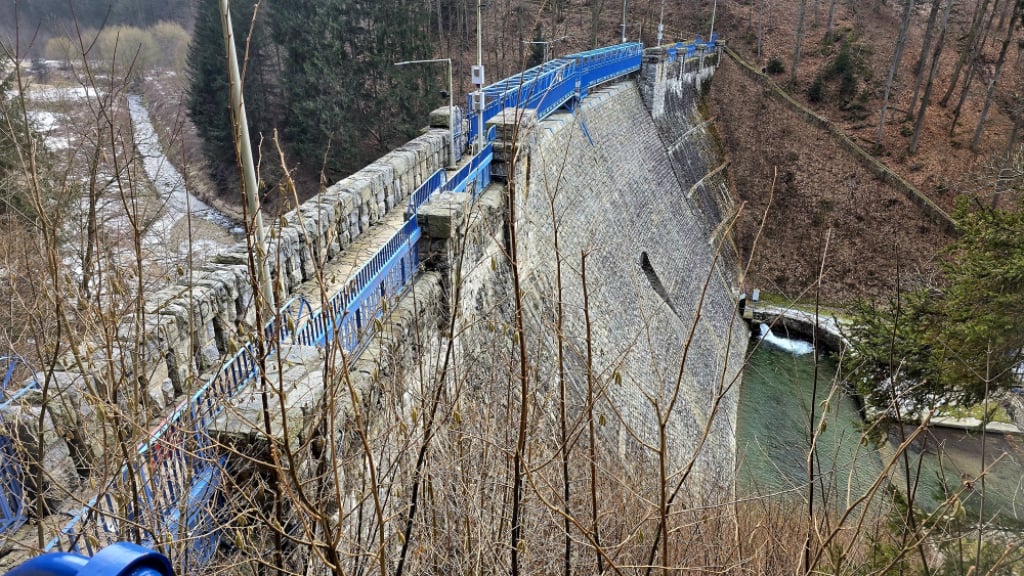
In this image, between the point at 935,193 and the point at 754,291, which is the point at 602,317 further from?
the point at 935,193

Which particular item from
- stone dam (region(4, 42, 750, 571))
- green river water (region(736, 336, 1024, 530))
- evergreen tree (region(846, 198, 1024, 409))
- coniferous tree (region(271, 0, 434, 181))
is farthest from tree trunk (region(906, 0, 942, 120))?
evergreen tree (region(846, 198, 1024, 409))

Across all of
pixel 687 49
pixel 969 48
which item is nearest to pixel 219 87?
pixel 687 49

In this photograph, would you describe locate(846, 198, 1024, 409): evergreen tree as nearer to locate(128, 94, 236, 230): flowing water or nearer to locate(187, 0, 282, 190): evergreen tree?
locate(128, 94, 236, 230): flowing water

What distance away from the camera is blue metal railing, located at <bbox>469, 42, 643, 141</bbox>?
12883 mm

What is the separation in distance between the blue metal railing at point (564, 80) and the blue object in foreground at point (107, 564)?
10.3m

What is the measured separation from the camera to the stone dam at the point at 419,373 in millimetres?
3070

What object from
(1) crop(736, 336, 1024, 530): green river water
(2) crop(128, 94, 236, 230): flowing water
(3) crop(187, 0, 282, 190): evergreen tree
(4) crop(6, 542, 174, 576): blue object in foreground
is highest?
(4) crop(6, 542, 174, 576): blue object in foreground

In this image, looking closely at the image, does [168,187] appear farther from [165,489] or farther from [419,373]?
[165,489]

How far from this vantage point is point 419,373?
5.66 m

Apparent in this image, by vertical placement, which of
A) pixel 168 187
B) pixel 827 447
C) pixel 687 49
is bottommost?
pixel 827 447

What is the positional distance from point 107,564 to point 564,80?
13.8 meters

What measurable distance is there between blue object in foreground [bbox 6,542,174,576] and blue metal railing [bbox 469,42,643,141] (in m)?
10.3

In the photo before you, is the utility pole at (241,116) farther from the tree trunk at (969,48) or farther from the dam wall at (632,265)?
the tree trunk at (969,48)

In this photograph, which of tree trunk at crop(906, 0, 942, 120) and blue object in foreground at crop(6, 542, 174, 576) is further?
tree trunk at crop(906, 0, 942, 120)
